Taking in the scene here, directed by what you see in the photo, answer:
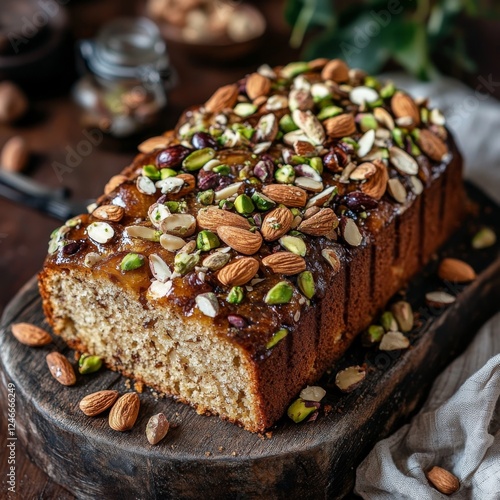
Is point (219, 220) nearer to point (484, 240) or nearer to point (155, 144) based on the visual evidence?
point (155, 144)

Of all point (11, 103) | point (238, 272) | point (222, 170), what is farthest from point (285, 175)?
point (11, 103)

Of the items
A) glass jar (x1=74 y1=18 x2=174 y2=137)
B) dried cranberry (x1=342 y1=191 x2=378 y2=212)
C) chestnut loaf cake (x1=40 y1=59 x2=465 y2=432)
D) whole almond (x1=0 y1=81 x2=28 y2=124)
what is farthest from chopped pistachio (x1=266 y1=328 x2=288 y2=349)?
whole almond (x1=0 y1=81 x2=28 y2=124)

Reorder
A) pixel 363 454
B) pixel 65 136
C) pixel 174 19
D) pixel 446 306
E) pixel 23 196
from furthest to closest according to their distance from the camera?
pixel 174 19, pixel 65 136, pixel 23 196, pixel 446 306, pixel 363 454

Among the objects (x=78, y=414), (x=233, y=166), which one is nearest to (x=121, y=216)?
(x=233, y=166)

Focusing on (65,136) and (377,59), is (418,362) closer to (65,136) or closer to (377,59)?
(377,59)

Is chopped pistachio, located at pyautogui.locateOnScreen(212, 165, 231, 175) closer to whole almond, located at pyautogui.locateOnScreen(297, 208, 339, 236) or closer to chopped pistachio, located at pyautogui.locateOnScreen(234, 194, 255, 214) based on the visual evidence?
chopped pistachio, located at pyautogui.locateOnScreen(234, 194, 255, 214)

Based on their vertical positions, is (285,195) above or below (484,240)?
above
